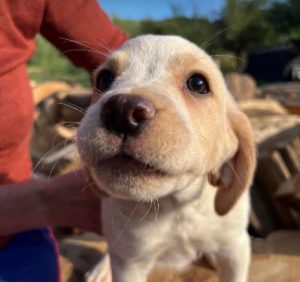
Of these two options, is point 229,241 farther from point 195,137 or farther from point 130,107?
point 130,107

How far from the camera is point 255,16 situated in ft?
59.1

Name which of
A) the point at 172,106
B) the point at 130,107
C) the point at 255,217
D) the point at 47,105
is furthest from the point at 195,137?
the point at 47,105

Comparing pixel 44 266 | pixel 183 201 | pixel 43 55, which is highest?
pixel 183 201

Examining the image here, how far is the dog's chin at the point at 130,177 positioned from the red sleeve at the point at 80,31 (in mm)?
793

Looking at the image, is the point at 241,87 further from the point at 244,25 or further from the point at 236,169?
the point at 244,25

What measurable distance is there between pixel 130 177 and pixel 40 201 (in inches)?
26.7

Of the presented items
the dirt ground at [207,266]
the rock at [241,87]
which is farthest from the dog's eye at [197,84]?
the rock at [241,87]

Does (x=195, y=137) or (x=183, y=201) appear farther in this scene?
(x=183, y=201)

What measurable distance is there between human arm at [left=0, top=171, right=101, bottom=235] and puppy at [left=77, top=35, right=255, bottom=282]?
4.6 inches

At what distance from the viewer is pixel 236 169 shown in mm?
1640

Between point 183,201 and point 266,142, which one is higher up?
point 183,201

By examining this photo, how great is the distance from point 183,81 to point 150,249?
0.60 m

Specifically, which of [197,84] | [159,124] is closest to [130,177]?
[159,124]

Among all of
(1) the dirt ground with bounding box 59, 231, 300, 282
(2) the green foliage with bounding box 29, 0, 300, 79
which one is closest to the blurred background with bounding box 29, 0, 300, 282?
(1) the dirt ground with bounding box 59, 231, 300, 282
